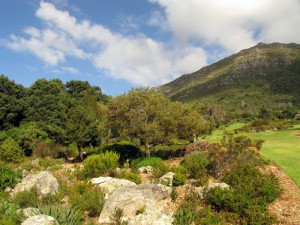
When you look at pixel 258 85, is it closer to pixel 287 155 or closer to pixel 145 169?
pixel 287 155

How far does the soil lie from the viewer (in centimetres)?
862

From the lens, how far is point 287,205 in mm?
9648

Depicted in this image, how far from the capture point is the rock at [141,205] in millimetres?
8977

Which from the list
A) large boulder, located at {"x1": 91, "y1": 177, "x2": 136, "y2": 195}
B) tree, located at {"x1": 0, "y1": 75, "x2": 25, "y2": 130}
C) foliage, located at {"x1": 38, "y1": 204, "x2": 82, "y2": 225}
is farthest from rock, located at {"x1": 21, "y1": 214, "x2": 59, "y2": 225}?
tree, located at {"x1": 0, "y1": 75, "x2": 25, "y2": 130}

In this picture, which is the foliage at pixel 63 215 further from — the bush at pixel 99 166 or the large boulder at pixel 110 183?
the bush at pixel 99 166

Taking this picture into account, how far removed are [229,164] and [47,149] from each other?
21902 mm

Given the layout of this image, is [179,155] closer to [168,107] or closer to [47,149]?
[168,107]

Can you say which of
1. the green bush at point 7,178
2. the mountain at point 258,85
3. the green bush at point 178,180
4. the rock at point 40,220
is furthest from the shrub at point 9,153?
the mountain at point 258,85

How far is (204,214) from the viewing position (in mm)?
9047

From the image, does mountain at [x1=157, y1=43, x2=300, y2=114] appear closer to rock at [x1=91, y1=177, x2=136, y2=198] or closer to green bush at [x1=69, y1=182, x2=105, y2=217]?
rock at [x1=91, y1=177, x2=136, y2=198]

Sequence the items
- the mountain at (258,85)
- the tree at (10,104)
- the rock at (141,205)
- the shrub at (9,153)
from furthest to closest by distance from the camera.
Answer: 1. the mountain at (258,85)
2. the tree at (10,104)
3. the shrub at (9,153)
4. the rock at (141,205)

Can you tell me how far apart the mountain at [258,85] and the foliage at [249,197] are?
65125 millimetres

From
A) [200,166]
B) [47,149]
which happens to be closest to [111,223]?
[200,166]

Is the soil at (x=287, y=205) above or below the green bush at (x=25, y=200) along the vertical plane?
below
